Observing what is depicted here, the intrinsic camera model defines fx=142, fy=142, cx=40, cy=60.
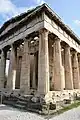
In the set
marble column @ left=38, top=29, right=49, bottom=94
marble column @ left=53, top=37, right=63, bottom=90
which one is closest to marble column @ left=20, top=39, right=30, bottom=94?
marble column @ left=38, top=29, right=49, bottom=94

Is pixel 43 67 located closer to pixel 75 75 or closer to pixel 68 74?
pixel 68 74

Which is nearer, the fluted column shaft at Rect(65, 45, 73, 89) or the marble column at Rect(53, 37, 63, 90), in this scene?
the marble column at Rect(53, 37, 63, 90)

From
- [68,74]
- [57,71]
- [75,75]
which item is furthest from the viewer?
[75,75]

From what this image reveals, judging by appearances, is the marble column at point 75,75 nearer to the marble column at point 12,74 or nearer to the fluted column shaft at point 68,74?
the fluted column shaft at point 68,74

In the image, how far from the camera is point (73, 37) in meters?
18.6

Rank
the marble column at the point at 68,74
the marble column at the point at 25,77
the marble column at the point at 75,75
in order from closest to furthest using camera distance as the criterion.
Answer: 1. the marble column at the point at 25,77
2. the marble column at the point at 68,74
3. the marble column at the point at 75,75

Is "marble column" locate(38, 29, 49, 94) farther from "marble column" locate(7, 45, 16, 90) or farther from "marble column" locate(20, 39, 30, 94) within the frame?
"marble column" locate(7, 45, 16, 90)

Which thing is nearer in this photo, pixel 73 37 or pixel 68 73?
pixel 68 73

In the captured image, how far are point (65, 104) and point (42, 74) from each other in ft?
11.2

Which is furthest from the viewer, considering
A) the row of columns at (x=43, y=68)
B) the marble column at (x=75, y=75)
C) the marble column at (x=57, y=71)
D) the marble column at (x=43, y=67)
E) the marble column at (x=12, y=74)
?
the marble column at (x=75, y=75)

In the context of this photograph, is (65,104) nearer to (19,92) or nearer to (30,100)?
(30,100)

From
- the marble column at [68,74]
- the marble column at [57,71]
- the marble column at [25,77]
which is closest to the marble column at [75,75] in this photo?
the marble column at [68,74]

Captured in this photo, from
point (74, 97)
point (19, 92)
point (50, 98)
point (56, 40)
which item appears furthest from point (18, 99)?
point (56, 40)

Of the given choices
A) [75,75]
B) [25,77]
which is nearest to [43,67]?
[25,77]
